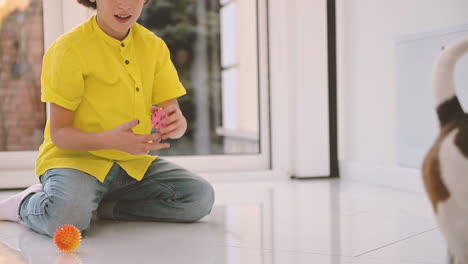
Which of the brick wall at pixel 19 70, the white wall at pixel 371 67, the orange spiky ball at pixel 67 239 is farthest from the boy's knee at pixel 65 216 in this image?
the white wall at pixel 371 67

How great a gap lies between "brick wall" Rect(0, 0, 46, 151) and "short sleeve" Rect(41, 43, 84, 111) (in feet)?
2.54

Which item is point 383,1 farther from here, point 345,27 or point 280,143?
point 280,143

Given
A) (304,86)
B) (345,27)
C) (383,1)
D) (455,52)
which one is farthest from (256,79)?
(455,52)

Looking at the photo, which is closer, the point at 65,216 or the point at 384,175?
the point at 65,216

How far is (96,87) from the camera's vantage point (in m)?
1.19

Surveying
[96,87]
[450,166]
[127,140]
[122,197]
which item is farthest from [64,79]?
[450,166]

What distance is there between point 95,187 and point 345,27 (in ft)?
3.64

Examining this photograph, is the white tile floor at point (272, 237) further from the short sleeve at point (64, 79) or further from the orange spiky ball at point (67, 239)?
the short sleeve at point (64, 79)

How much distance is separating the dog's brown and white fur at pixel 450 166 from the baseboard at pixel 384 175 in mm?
919

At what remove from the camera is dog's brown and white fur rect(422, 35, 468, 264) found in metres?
0.62

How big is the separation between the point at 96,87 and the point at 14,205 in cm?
32

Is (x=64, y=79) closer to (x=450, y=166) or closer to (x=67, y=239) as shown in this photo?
(x=67, y=239)

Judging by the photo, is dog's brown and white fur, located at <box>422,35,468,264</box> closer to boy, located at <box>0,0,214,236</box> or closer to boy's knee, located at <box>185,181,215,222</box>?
boy, located at <box>0,0,214,236</box>

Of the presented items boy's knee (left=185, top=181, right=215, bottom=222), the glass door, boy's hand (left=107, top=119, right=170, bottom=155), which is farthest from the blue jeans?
the glass door
